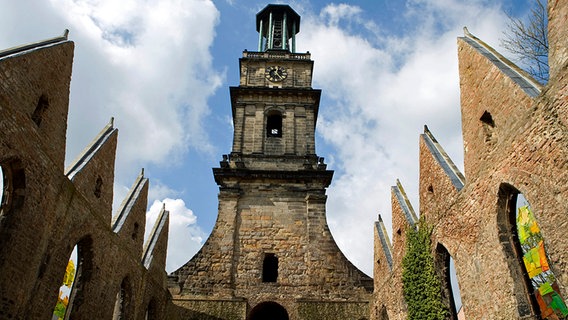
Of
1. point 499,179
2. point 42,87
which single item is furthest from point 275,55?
point 499,179

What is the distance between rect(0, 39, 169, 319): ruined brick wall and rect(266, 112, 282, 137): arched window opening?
11886mm

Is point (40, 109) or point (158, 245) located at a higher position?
point (40, 109)

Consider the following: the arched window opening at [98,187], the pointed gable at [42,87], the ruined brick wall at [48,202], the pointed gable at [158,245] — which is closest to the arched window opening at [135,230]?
the ruined brick wall at [48,202]

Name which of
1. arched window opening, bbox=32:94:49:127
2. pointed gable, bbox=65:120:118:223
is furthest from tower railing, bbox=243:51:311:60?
arched window opening, bbox=32:94:49:127

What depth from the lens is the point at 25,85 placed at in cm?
861

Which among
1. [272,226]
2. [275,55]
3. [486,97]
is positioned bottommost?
[486,97]

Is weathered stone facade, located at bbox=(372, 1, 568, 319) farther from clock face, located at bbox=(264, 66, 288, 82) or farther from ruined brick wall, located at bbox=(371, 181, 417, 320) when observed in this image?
clock face, located at bbox=(264, 66, 288, 82)

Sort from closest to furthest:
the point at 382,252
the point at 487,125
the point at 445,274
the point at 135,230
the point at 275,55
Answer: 1. the point at 487,125
2. the point at 445,274
3. the point at 135,230
4. the point at 382,252
5. the point at 275,55

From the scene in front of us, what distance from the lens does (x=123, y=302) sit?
13844mm

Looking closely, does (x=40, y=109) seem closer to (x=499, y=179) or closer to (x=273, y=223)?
(x=499, y=179)

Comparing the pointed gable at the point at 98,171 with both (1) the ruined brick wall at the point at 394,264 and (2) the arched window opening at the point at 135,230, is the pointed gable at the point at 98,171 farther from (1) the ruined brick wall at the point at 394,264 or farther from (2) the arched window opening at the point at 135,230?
(1) the ruined brick wall at the point at 394,264

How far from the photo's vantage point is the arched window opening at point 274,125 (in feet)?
79.7

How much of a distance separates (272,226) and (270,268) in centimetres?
189

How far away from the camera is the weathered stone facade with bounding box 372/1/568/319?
21.7 feet
